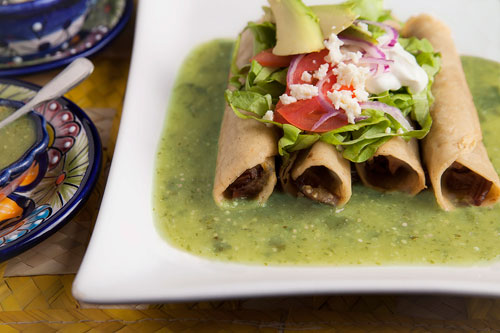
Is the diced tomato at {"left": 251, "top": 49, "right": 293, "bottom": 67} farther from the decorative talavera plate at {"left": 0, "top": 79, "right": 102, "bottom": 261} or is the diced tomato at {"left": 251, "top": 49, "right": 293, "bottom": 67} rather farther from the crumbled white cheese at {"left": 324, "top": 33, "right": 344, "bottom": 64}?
the decorative talavera plate at {"left": 0, "top": 79, "right": 102, "bottom": 261}

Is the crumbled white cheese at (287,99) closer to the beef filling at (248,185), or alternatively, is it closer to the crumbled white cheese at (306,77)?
the crumbled white cheese at (306,77)

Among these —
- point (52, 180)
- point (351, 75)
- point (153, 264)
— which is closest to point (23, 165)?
point (52, 180)

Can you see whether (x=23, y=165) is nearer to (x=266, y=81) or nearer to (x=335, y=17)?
(x=266, y=81)

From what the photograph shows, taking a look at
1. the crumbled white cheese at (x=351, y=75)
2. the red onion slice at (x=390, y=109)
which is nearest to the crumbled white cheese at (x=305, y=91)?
the crumbled white cheese at (x=351, y=75)

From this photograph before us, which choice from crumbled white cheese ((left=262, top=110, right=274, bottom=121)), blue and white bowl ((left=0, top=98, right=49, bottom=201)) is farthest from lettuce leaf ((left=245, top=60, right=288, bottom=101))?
blue and white bowl ((left=0, top=98, right=49, bottom=201))

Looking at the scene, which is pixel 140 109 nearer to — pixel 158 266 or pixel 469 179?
pixel 158 266
